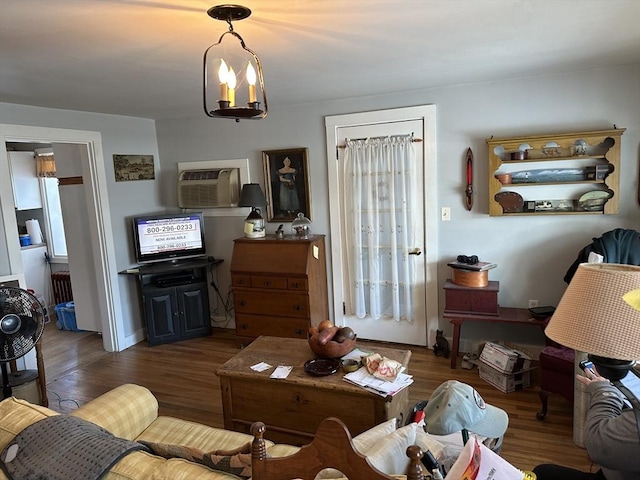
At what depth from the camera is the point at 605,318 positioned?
1.08 meters

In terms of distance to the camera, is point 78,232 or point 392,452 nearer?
point 392,452

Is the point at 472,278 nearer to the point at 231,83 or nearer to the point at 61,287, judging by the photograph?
the point at 231,83

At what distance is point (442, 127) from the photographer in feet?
12.2

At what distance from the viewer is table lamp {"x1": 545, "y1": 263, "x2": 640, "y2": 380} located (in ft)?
3.44

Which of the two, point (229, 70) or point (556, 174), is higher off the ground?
point (229, 70)

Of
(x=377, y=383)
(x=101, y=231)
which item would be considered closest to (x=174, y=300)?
(x=101, y=231)

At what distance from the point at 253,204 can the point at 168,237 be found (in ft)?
3.63

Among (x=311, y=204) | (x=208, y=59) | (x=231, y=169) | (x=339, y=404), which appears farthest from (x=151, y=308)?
(x=208, y=59)

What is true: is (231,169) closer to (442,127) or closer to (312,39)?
(442,127)

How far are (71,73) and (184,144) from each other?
211cm

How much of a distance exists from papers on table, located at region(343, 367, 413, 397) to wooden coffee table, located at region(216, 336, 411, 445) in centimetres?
3

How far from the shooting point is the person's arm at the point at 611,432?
130 centimetres

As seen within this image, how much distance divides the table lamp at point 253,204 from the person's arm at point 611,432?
10.6 feet

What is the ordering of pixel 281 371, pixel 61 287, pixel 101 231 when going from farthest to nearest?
pixel 61 287, pixel 101 231, pixel 281 371
